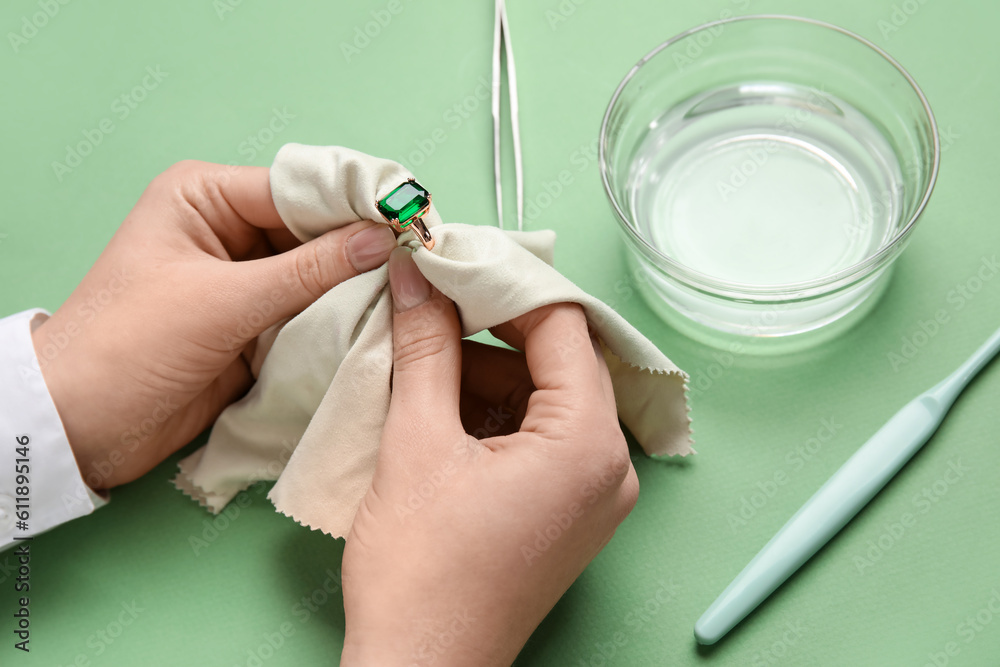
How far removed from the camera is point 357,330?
86 cm

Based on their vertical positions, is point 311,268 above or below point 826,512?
above

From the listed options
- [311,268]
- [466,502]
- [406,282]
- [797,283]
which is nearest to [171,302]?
[311,268]

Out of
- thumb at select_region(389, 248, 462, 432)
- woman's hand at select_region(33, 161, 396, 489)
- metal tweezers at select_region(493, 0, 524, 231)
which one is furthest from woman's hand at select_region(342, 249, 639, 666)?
metal tweezers at select_region(493, 0, 524, 231)

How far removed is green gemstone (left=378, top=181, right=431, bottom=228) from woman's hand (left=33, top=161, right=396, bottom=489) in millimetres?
98

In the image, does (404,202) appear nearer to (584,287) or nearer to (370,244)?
(370,244)

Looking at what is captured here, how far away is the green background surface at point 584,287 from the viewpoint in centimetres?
96

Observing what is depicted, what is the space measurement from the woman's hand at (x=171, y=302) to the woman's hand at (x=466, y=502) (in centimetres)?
12

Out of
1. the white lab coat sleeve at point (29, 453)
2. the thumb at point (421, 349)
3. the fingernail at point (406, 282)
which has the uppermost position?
the fingernail at point (406, 282)

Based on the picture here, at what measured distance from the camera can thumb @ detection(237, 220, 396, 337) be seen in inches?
33.8

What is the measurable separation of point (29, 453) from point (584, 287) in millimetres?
686

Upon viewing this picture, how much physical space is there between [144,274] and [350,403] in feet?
0.91

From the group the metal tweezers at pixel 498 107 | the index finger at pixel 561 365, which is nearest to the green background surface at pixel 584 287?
the metal tweezers at pixel 498 107

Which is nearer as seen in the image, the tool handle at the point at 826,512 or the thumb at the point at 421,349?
the thumb at the point at 421,349

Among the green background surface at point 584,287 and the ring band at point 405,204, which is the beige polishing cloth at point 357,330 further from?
the green background surface at point 584,287
